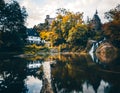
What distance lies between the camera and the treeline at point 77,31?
8981cm

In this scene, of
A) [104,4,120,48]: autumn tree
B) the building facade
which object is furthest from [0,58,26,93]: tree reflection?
the building facade

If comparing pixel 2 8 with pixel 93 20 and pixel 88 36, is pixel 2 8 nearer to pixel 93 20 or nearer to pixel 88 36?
pixel 88 36

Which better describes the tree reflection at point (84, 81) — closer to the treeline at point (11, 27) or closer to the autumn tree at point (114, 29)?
the treeline at point (11, 27)

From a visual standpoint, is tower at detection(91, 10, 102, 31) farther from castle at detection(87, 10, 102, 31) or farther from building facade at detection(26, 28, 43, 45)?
building facade at detection(26, 28, 43, 45)

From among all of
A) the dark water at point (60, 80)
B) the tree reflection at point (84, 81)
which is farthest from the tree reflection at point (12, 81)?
the tree reflection at point (84, 81)

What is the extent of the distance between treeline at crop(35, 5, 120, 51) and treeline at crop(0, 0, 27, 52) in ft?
43.0

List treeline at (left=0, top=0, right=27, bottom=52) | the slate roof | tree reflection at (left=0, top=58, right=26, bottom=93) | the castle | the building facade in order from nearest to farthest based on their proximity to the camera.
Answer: tree reflection at (left=0, top=58, right=26, bottom=93)
treeline at (left=0, top=0, right=27, bottom=52)
the castle
the building facade
the slate roof

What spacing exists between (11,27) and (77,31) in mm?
22131

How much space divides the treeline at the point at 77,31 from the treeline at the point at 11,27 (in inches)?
517

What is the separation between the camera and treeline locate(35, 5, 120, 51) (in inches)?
3536

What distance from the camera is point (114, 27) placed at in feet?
294

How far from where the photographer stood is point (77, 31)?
97.2m

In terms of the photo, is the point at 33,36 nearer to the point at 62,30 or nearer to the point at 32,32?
the point at 32,32

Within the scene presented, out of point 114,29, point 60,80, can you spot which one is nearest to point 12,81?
point 60,80
